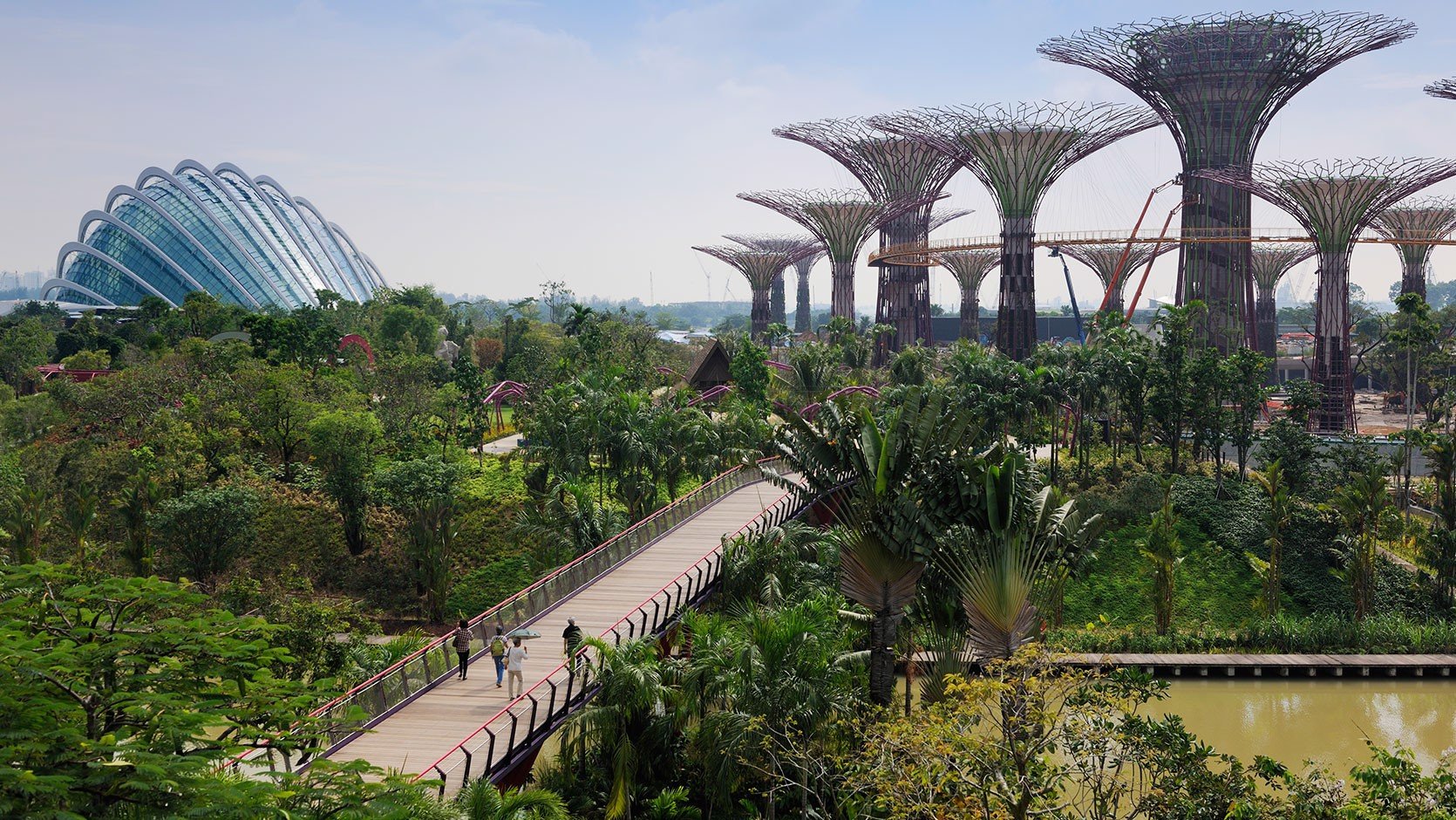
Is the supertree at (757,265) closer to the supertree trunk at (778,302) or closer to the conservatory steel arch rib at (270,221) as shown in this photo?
the conservatory steel arch rib at (270,221)

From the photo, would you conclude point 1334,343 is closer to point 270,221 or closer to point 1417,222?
point 1417,222

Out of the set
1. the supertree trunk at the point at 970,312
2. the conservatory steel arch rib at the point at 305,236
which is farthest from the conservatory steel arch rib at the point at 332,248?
the supertree trunk at the point at 970,312

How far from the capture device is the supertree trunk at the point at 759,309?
102m

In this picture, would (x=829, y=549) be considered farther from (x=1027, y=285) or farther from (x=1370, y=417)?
(x=1370, y=417)

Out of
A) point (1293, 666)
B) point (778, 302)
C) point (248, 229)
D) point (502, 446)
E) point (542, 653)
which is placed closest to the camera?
point (542, 653)

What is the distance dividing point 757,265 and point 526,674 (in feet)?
275

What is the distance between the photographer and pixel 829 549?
2388cm

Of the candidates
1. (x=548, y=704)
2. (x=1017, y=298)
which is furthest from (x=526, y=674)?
(x=1017, y=298)

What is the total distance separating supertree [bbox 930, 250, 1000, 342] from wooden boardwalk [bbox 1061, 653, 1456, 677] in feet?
219

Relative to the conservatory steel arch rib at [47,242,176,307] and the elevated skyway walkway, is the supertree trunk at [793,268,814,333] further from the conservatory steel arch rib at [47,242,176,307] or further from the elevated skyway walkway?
the elevated skyway walkway

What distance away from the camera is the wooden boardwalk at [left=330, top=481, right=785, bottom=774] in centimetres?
A: 1558

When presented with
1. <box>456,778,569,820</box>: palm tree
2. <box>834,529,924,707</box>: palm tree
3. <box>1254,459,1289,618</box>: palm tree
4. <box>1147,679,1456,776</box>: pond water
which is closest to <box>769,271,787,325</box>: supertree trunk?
<box>1254,459,1289,618</box>: palm tree

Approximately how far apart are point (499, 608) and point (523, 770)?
14.8 feet

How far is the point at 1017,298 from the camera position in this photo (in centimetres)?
6169
